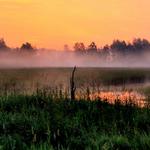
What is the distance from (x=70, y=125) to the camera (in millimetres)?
18672

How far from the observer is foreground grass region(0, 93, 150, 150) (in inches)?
650

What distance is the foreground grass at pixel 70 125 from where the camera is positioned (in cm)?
1652

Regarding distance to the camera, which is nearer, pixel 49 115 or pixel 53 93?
pixel 49 115

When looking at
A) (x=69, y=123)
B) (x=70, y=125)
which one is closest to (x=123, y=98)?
(x=69, y=123)

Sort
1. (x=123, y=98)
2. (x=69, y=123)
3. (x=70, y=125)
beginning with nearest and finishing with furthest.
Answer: (x=70, y=125)
(x=69, y=123)
(x=123, y=98)

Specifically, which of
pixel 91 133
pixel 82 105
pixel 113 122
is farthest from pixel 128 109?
pixel 91 133

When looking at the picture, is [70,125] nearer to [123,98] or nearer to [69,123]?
[69,123]

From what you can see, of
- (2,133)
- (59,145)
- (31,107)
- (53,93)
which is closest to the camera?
(59,145)

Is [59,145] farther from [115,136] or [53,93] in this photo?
[53,93]

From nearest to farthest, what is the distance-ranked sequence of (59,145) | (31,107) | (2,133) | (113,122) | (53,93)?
1. (59,145)
2. (2,133)
3. (113,122)
4. (31,107)
5. (53,93)

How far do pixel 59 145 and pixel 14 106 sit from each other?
302 inches

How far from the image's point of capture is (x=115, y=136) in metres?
17.1

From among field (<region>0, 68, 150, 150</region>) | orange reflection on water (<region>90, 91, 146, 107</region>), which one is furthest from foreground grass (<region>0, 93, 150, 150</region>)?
orange reflection on water (<region>90, 91, 146, 107</region>)

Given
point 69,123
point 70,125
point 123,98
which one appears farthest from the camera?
point 123,98
